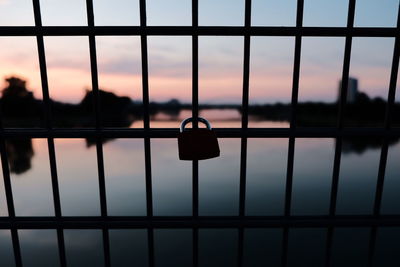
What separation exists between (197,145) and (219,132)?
2.24 feet

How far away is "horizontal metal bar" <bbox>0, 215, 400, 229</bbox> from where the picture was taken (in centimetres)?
220

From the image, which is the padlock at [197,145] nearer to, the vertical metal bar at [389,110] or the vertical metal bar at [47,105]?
the vertical metal bar at [47,105]

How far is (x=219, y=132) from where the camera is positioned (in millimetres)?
2000

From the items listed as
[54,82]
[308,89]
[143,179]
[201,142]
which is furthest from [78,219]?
[308,89]

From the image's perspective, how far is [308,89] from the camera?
7.33ft

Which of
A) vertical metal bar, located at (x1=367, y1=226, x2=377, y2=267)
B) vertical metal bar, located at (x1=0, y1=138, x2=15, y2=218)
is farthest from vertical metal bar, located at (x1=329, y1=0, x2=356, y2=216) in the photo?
vertical metal bar, located at (x1=0, y1=138, x2=15, y2=218)

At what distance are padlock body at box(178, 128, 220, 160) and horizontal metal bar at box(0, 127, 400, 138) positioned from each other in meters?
0.65

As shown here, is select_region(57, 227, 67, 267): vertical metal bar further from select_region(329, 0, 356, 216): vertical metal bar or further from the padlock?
select_region(329, 0, 356, 216): vertical metal bar

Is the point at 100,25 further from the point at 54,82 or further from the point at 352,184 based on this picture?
the point at 352,184

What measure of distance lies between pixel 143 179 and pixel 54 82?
3.31ft

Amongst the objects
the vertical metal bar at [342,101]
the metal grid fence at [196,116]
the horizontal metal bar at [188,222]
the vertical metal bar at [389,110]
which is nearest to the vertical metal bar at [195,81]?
the metal grid fence at [196,116]

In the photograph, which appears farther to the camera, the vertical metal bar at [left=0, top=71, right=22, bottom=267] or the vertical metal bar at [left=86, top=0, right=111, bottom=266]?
the vertical metal bar at [left=0, top=71, right=22, bottom=267]

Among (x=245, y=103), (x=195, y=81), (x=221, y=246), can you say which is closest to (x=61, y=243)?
(x=195, y=81)

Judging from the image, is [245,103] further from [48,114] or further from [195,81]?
[48,114]
